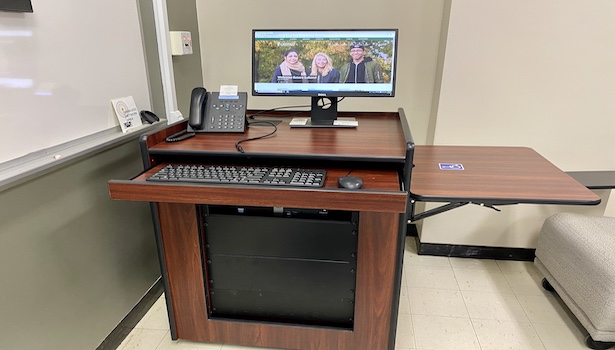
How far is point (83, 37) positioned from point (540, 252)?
236 cm

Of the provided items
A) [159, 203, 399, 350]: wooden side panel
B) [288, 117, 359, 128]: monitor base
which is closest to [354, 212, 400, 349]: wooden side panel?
[159, 203, 399, 350]: wooden side panel

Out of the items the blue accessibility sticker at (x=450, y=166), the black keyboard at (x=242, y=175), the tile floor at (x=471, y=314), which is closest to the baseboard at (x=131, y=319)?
the tile floor at (x=471, y=314)

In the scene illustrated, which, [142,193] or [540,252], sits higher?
[142,193]

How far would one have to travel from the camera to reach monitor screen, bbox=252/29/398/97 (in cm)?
155

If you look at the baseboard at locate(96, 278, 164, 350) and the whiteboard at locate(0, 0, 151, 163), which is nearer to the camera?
the whiteboard at locate(0, 0, 151, 163)

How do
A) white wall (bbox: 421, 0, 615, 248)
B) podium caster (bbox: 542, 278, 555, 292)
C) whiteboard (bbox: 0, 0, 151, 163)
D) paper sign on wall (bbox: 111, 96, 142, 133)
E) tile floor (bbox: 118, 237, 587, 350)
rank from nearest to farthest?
whiteboard (bbox: 0, 0, 151, 163), paper sign on wall (bbox: 111, 96, 142, 133), tile floor (bbox: 118, 237, 587, 350), white wall (bbox: 421, 0, 615, 248), podium caster (bbox: 542, 278, 555, 292)

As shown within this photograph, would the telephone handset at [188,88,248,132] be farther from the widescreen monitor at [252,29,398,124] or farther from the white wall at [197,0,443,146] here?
the white wall at [197,0,443,146]

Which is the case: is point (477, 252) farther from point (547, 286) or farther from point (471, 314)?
point (471, 314)

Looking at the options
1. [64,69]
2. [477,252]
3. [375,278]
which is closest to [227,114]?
[64,69]

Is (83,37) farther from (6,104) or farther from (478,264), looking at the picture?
(478,264)

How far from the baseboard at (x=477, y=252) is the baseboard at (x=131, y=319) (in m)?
1.57

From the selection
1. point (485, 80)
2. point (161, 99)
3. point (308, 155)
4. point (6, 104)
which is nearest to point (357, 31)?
point (308, 155)

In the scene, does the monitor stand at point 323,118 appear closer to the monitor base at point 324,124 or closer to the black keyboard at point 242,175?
the monitor base at point 324,124

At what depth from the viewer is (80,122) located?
4.44 ft
